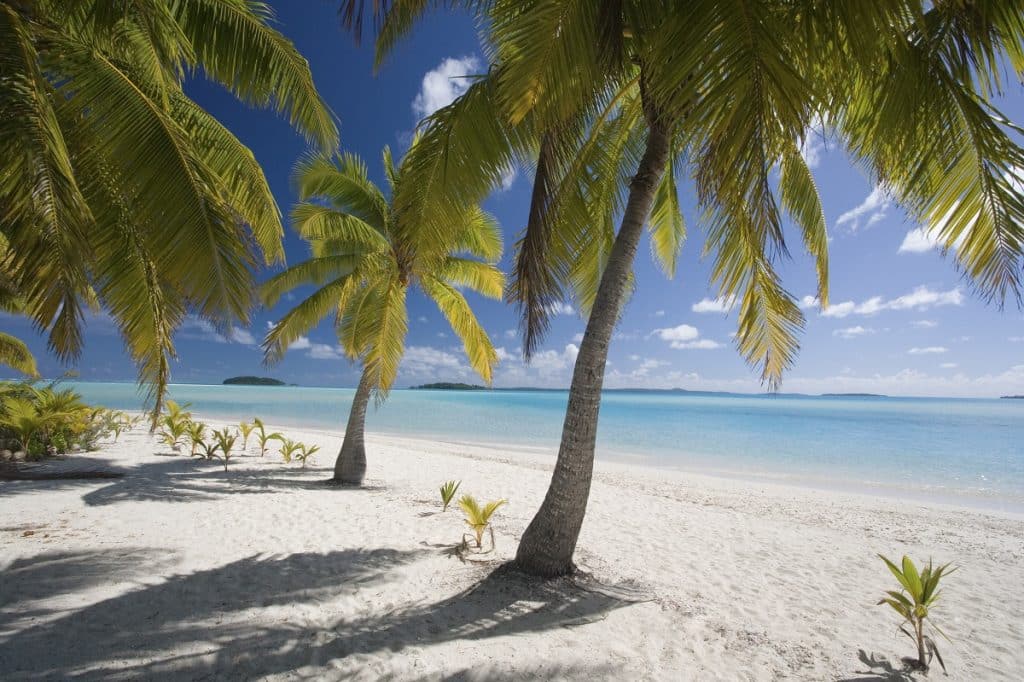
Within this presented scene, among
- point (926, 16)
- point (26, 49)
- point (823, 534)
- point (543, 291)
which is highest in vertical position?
point (926, 16)

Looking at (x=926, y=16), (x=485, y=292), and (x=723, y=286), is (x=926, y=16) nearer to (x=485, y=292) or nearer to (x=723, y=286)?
(x=723, y=286)

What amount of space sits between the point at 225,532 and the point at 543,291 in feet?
15.4

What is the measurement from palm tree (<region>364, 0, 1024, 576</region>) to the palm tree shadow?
2.24 m

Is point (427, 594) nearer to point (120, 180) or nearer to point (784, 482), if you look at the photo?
point (120, 180)

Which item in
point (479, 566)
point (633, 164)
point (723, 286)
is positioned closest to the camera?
point (479, 566)

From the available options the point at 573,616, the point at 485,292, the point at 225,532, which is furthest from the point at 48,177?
the point at 485,292

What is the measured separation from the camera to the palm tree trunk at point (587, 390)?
13.7 ft

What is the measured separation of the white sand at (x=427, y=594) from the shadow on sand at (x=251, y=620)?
2cm

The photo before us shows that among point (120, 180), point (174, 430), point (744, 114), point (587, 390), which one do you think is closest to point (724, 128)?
point (744, 114)

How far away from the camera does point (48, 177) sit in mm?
2791

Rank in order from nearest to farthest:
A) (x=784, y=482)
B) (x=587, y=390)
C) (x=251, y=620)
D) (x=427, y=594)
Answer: (x=251, y=620) → (x=427, y=594) → (x=587, y=390) → (x=784, y=482)

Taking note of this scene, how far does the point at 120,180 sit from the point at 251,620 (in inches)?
137

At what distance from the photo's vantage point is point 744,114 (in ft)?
7.16

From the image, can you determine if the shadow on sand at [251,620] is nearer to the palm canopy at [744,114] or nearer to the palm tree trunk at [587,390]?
the palm tree trunk at [587,390]
